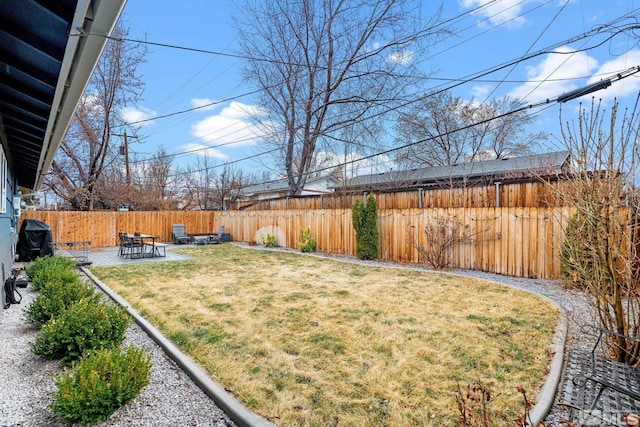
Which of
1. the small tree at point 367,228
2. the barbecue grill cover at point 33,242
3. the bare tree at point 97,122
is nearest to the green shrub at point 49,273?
the barbecue grill cover at point 33,242

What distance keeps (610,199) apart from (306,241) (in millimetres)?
9772

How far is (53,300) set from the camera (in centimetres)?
377

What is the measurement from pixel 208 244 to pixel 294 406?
14063mm

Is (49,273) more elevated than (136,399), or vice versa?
(49,273)

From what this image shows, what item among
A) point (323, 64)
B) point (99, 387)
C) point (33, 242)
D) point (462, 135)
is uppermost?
point (323, 64)

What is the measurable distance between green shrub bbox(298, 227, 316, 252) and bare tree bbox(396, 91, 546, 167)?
23.6 ft

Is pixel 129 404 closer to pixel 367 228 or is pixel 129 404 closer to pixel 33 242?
pixel 367 228

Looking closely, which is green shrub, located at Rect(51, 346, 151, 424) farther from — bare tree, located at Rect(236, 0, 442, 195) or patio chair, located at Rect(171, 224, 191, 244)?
patio chair, located at Rect(171, 224, 191, 244)

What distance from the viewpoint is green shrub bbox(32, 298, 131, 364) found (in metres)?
2.89

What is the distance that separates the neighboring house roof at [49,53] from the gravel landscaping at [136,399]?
2.39 metres

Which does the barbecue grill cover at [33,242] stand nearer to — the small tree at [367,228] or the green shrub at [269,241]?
the green shrub at [269,241]

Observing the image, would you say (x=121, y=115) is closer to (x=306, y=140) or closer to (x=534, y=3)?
(x=306, y=140)

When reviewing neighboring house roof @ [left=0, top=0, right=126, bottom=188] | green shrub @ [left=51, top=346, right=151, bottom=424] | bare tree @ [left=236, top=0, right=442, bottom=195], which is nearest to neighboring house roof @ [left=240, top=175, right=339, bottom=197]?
bare tree @ [left=236, top=0, right=442, bottom=195]

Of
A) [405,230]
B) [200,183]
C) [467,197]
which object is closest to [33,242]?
[405,230]
